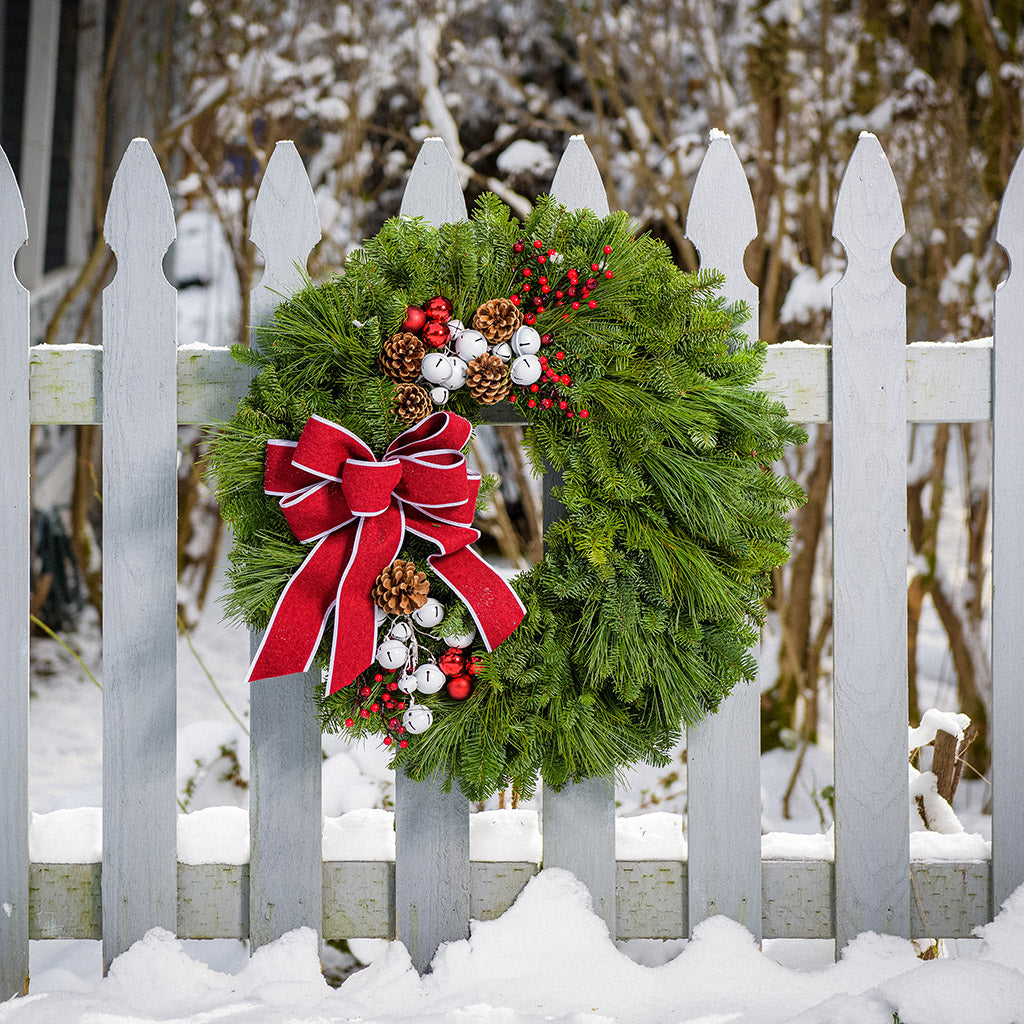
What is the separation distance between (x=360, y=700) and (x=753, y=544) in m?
0.69

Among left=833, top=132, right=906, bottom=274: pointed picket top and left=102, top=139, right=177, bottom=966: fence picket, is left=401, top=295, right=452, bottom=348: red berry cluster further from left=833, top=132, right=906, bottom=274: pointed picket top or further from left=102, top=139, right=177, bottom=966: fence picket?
left=833, top=132, right=906, bottom=274: pointed picket top

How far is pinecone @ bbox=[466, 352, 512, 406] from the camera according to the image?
146 centimetres

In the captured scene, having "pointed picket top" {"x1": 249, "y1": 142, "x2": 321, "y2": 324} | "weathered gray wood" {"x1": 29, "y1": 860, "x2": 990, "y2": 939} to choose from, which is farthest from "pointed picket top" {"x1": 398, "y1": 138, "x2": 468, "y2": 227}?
"weathered gray wood" {"x1": 29, "y1": 860, "x2": 990, "y2": 939}

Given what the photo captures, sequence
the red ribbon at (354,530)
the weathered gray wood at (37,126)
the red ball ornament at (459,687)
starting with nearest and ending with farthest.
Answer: the red ribbon at (354,530), the red ball ornament at (459,687), the weathered gray wood at (37,126)

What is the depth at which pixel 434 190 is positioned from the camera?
5.39 ft

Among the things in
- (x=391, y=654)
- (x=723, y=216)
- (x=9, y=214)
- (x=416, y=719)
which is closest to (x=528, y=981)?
(x=416, y=719)

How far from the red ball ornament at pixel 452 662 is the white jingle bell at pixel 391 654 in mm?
73

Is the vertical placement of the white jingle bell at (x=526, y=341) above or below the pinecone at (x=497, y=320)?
below

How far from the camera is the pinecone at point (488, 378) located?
1459 mm

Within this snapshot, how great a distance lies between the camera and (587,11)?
391cm

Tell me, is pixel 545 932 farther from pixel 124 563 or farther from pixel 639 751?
pixel 124 563

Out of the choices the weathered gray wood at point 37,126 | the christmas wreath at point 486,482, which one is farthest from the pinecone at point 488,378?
the weathered gray wood at point 37,126

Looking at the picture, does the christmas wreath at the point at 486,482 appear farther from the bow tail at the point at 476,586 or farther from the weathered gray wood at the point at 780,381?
the weathered gray wood at the point at 780,381

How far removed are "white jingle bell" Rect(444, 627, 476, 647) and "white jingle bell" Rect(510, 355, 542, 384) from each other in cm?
41
